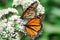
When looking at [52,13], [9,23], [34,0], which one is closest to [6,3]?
[52,13]

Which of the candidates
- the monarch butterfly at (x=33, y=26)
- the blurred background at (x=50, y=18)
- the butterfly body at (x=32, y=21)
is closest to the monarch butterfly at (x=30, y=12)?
the butterfly body at (x=32, y=21)

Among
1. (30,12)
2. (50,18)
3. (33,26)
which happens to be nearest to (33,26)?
(33,26)

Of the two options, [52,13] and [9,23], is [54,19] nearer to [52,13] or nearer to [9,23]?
[52,13]

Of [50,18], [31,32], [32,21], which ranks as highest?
[32,21]

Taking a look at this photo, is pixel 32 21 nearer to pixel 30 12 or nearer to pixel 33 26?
pixel 33 26

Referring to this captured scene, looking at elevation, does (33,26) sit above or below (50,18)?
above

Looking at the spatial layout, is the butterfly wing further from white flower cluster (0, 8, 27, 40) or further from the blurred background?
the blurred background
